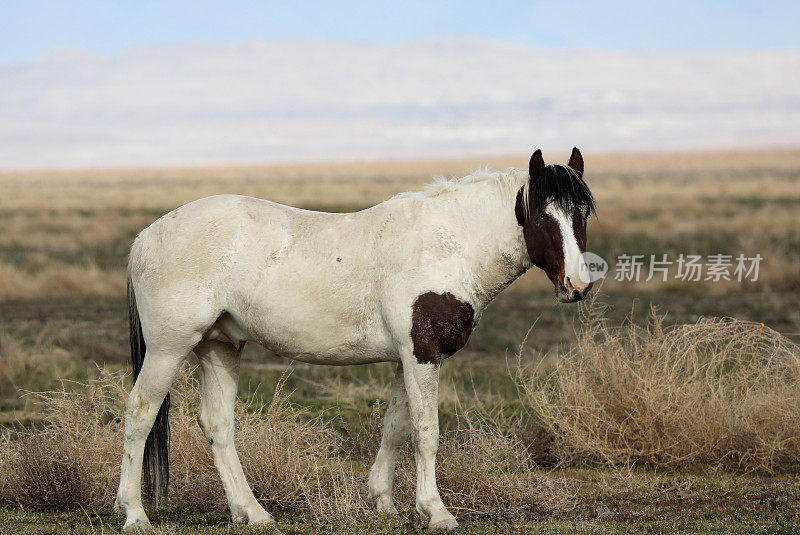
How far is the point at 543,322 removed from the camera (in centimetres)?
1750

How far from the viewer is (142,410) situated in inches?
243

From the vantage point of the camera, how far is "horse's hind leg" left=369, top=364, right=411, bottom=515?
624cm

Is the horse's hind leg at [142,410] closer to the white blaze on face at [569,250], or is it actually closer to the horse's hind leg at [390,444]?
the horse's hind leg at [390,444]

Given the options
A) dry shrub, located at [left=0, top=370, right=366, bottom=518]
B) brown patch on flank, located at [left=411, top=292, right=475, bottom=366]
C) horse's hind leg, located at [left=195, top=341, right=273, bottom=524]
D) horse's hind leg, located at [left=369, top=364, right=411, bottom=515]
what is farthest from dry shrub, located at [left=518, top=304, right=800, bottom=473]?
horse's hind leg, located at [left=195, top=341, right=273, bottom=524]

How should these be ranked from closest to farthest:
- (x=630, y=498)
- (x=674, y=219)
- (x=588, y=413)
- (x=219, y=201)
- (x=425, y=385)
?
1. (x=425, y=385)
2. (x=219, y=201)
3. (x=630, y=498)
4. (x=588, y=413)
5. (x=674, y=219)

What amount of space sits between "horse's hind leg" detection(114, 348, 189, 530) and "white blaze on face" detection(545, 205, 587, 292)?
2.51 m

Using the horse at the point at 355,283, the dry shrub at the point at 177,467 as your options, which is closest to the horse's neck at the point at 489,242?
the horse at the point at 355,283

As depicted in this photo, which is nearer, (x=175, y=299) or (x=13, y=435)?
(x=175, y=299)

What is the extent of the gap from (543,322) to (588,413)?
944 centimetres

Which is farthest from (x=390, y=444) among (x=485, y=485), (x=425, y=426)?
(x=485, y=485)

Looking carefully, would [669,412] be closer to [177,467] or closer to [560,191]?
[560,191]

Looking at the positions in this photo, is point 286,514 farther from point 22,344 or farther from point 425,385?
point 22,344

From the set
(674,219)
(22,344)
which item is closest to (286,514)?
(22,344)

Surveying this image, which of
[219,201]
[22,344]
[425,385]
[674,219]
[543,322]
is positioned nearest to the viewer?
[425,385]
